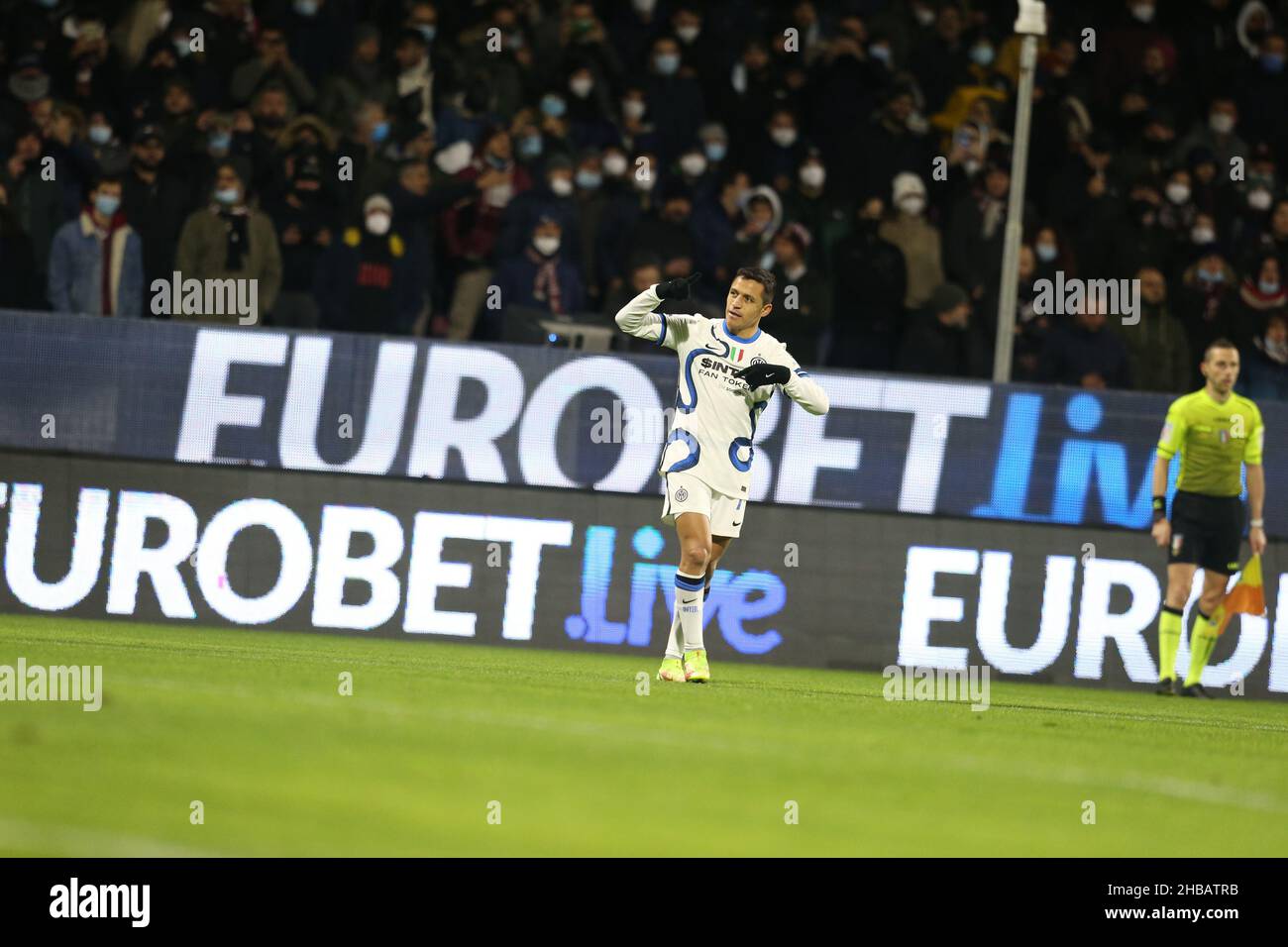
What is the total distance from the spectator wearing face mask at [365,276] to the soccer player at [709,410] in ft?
18.6

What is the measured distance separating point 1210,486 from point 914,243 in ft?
15.6

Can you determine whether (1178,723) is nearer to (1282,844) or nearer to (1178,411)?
(1178,411)

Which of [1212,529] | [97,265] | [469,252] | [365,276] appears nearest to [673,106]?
[469,252]

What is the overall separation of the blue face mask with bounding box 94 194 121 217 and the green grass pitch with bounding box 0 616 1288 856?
4.72 m

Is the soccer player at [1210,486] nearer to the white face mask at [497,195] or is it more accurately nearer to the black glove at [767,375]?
the black glove at [767,375]

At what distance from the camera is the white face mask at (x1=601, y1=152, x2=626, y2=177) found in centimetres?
1952

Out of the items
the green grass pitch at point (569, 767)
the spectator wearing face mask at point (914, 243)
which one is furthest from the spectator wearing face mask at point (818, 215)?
the green grass pitch at point (569, 767)

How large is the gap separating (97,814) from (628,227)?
41.6 ft

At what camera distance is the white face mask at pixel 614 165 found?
768 inches

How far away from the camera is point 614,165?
19578mm

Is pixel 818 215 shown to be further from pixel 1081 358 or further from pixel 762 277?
pixel 762 277

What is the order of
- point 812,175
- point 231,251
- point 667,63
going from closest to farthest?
point 231,251 → point 812,175 → point 667,63
